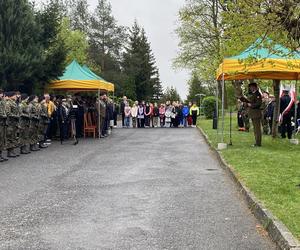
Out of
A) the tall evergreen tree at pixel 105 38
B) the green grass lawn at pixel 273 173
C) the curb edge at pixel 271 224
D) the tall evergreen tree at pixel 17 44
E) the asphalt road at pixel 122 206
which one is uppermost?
the tall evergreen tree at pixel 105 38

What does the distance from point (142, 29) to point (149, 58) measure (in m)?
5.17

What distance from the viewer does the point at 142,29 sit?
256ft

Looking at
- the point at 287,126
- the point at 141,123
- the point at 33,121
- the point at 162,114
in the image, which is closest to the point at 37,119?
the point at 33,121

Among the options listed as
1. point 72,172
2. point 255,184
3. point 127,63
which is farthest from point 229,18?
point 127,63

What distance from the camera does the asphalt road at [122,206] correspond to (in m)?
6.57

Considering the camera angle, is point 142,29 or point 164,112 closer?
point 164,112

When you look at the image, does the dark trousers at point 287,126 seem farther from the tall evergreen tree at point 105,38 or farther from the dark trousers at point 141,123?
the tall evergreen tree at point 105,38

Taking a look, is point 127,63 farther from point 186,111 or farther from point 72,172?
point 72,172

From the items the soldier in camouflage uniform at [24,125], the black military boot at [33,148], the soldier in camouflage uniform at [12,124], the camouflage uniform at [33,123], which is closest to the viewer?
the soldier in camouflage uniform at [12,124]

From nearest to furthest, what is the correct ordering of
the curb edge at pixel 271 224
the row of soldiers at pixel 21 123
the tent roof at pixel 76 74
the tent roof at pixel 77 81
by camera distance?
the curb edge at pixel 271 224
the row of soldiers at pixel 21 123
the tent roof at pixel 77 81
the tent roof at pixel 76 74

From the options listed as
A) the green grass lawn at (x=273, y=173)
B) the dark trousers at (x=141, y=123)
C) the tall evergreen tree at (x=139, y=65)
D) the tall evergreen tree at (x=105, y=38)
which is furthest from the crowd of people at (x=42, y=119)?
the tall evergreen tree at (x=105, y=38)

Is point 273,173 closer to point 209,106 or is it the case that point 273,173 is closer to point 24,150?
point 24,150

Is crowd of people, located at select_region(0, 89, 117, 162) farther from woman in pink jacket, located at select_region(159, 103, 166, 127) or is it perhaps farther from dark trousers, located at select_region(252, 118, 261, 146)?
woman in pink jacket, located at select_region(159, 103, 166, 127)

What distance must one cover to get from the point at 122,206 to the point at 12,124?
8526mm
